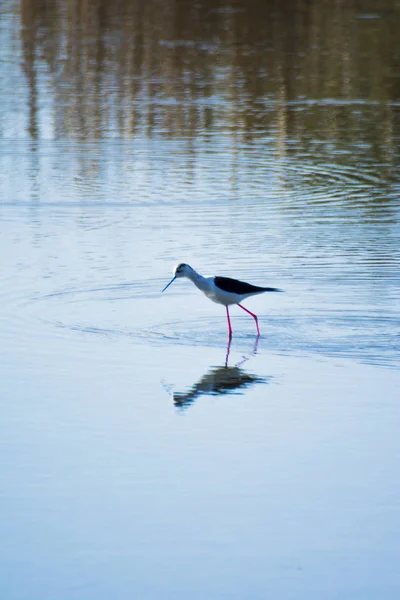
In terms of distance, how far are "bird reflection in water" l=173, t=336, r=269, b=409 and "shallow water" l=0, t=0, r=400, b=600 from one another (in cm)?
2

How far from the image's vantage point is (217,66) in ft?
107

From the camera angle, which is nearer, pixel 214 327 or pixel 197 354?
pixel 197 354

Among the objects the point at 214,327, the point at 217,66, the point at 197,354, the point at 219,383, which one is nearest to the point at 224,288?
the point at 214,327

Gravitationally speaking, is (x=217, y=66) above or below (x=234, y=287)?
below

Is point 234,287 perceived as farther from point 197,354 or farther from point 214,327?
point 197,354

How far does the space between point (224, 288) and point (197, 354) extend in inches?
35.7

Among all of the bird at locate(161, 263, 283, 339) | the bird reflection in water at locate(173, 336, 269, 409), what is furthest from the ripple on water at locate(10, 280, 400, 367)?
the bird reflection in water at locate(173, 336, 269, 409)

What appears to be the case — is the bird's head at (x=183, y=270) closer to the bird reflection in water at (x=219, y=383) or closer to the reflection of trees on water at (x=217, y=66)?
the bird reflection in water at (x=219, y=383)

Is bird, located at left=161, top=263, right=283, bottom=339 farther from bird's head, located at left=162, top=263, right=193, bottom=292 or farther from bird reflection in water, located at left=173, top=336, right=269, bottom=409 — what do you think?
bird reflection in water, located at left=173, top=336, right=269, bottom=409

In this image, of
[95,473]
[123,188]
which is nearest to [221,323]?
[95,473]

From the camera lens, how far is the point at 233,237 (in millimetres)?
14773

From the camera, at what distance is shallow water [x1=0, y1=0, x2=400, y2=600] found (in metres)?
6.80

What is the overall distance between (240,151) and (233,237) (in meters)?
6.00

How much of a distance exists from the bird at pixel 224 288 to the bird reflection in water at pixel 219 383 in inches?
41.7
